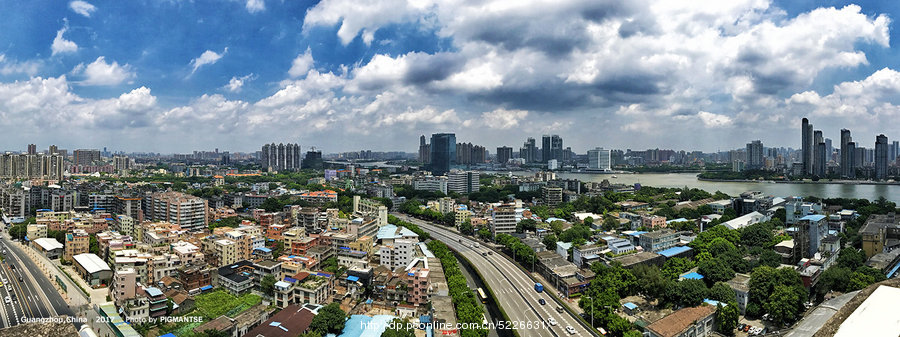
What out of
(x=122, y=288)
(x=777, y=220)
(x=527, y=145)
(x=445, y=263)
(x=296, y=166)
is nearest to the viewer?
(x=122, y=288)

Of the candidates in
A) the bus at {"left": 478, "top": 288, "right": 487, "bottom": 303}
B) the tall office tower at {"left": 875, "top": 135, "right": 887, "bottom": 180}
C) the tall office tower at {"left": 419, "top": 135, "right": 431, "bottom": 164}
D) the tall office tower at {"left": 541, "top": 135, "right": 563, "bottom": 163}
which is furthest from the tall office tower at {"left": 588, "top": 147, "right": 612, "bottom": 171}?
the bus at {"left": 478, "top": 288, "right": 487, "bottom": 303}

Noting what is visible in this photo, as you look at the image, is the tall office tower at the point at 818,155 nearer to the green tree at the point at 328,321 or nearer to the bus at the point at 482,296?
the bus at the point at 482,296

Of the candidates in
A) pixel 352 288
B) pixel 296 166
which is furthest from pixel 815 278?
pixel 296 166

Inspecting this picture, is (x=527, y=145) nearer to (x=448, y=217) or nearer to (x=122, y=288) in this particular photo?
(x=448, y=217)

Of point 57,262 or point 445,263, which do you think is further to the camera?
point 57,262

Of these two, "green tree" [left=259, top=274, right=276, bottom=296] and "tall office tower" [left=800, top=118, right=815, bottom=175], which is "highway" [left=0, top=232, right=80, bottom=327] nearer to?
"green tree" [left=259, top=274, right=276, bottom=296]
